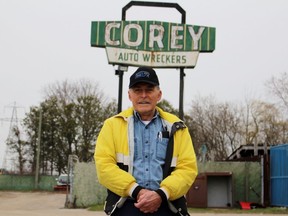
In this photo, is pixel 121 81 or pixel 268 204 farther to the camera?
pixel 268 204

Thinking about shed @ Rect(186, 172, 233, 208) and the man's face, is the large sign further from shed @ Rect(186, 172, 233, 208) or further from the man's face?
the man's face

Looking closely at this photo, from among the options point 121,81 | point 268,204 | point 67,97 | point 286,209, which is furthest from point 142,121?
point 67,97

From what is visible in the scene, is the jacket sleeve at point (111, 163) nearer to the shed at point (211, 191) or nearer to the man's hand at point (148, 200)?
the man's hand at point (148, 200)

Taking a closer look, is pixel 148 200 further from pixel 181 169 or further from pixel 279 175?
pixel 279 175

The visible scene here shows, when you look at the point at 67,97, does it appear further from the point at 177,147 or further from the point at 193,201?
the point at 177,147

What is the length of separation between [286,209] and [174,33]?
7613 mm

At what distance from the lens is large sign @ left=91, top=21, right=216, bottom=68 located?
17125mm

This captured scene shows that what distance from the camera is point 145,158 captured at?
3520mm

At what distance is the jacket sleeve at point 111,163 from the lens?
338 centimetres

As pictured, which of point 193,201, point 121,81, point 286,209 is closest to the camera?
point 121,81

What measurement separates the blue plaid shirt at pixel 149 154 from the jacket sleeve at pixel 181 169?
0.09m

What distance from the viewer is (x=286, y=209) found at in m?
18.8

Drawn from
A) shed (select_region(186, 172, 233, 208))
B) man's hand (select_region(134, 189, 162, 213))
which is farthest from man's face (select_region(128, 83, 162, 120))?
shed (select_region(186, 172, 233, 208))

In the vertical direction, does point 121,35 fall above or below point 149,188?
above
